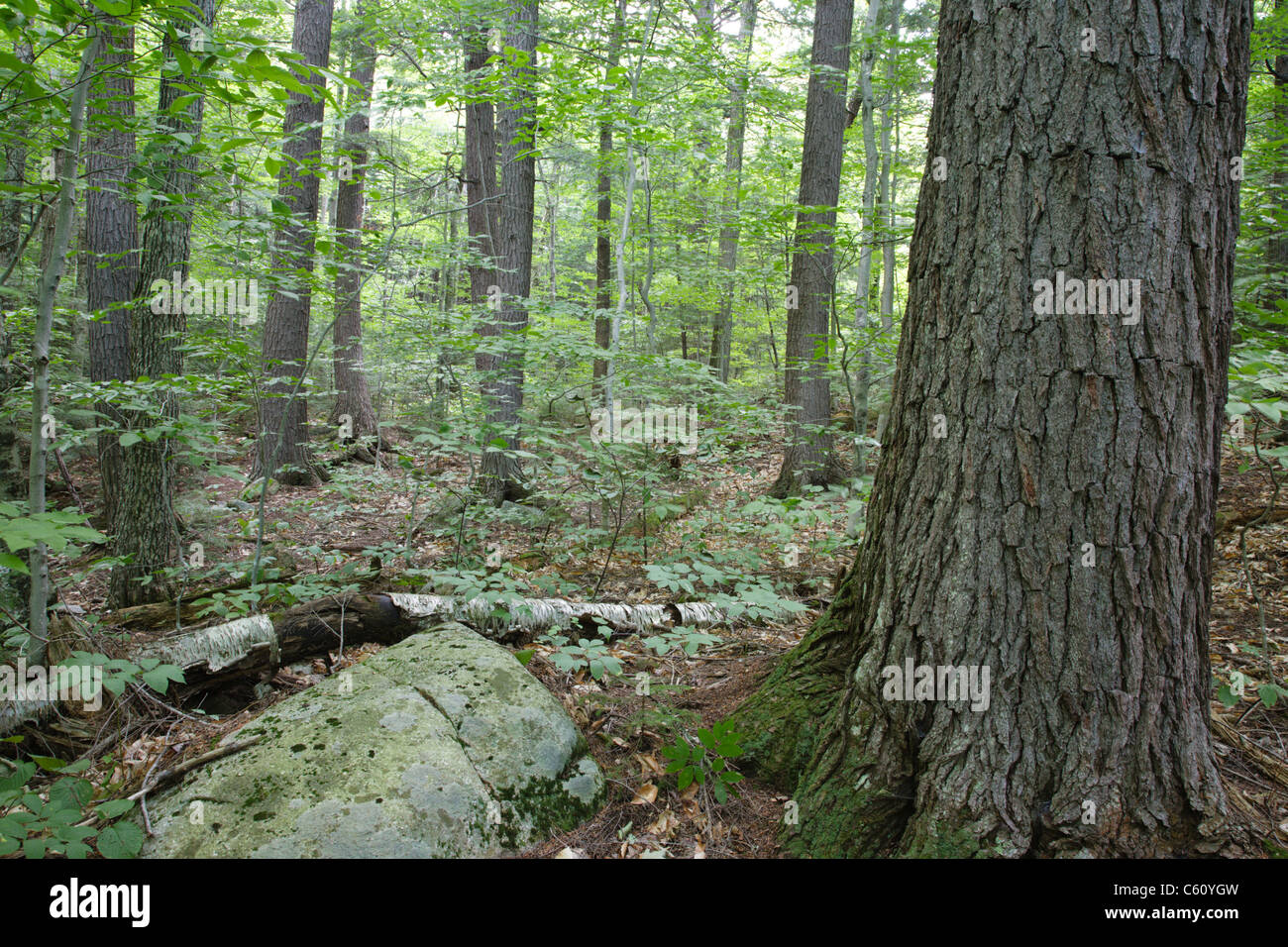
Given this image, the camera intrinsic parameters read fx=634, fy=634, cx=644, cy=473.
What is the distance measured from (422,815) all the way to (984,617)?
1.97m

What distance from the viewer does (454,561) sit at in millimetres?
5184

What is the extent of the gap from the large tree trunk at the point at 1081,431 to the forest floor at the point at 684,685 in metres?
0.53

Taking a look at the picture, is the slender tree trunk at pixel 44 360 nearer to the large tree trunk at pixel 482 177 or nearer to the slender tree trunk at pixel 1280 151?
the large tree trunk at pixel 482 177

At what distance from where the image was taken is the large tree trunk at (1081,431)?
1.83 m

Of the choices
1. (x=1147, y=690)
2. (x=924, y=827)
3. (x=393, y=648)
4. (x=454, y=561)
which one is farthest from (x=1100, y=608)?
(x=454, y=561)

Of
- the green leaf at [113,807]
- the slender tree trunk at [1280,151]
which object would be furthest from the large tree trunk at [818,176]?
the green leaf at [113,807]

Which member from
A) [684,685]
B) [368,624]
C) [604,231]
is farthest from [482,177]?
[684,685]

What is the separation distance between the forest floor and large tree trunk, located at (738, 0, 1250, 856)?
1.75 feet

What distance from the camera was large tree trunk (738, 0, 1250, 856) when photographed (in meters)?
1.83

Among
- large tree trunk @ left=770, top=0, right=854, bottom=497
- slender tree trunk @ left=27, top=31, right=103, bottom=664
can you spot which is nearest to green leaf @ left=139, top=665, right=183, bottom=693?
slender tree trunk @ left=27, top=31, right=103, bottom=664

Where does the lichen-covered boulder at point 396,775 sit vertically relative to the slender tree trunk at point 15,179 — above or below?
below

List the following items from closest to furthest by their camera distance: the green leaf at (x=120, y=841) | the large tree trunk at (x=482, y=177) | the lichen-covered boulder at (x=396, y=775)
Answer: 1. the green leaf at (x=120, y=841)
2. the lichen-covered boulder at (x=396, y=775)
3. the large tree trunk at (x=482, y=177)

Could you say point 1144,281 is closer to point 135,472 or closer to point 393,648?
point 393,648
